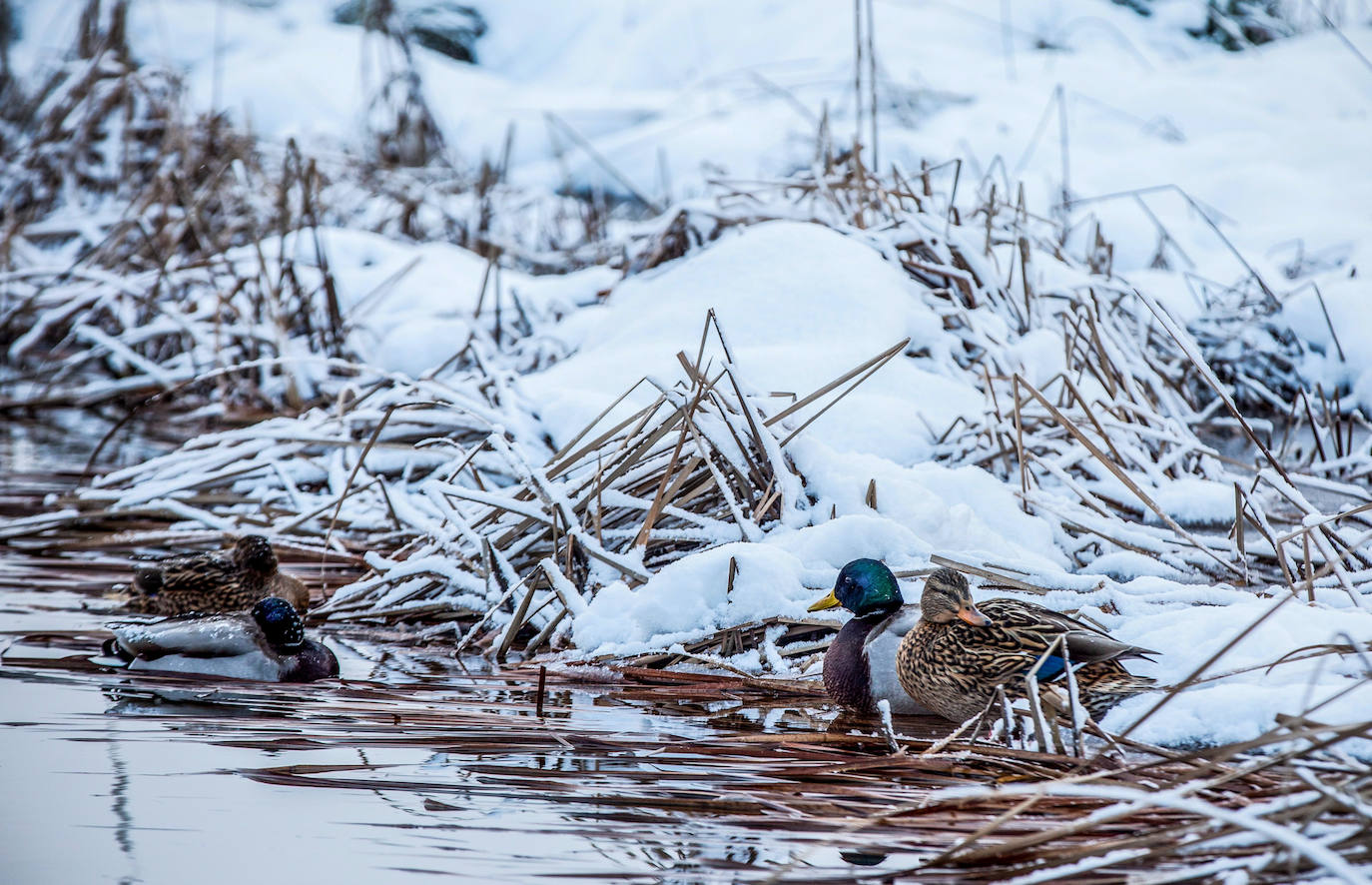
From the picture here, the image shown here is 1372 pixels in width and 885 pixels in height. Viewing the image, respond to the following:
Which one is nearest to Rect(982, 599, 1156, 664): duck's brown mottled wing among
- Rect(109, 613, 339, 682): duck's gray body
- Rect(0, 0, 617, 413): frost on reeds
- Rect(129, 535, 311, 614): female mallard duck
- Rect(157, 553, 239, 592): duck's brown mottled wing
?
Rect(109, 613, 339, 682): duck's gray body

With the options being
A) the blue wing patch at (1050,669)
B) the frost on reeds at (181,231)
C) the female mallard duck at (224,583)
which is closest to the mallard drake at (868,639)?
the blue wing patch at (1050,669)

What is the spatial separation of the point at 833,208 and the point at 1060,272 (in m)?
1.02

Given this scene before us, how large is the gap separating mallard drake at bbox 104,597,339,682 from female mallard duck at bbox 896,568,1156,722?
54.6 inches

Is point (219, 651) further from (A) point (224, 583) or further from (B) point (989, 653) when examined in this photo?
(B) point (989, 653)

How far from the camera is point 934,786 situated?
2.18 meters

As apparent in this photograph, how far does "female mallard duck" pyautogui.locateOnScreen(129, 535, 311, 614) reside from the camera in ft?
12.2

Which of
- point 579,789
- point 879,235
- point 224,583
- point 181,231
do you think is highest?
point 879,235

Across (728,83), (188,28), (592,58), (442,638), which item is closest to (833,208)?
(442,638)

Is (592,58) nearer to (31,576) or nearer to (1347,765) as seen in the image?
(31,576)

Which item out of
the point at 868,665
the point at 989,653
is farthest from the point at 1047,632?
the point at 868,665

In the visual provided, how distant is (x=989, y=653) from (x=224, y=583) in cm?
230

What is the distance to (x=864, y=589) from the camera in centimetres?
293

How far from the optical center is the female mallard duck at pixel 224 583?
146 inches

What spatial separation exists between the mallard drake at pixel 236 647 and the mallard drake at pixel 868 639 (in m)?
1.19
